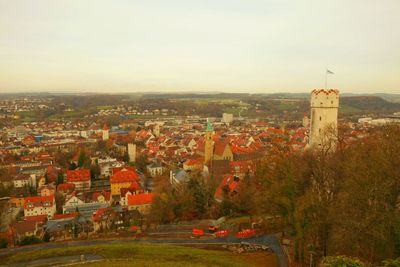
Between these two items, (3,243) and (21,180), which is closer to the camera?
(3,243)

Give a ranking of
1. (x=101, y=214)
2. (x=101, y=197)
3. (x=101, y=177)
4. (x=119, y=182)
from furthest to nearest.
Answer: (x=101, y=177), (x=119, y=182), (x=101, y=197), (x=101, y=214)

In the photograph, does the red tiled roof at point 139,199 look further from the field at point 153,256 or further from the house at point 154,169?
the house at point 154,169

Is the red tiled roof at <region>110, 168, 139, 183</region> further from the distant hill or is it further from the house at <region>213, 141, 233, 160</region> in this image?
the distant hill

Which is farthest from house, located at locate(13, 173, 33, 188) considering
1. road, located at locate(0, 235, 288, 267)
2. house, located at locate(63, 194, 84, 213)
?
road, located at locate(0, 235, 288, 267)

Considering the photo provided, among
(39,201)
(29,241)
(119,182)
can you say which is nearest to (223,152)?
(119,182)

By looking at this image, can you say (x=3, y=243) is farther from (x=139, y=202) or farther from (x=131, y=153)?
(x=131, y=153)

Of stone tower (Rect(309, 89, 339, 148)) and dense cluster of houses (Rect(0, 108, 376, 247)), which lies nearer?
stone tower (Rect(309, 89, 339, 148))

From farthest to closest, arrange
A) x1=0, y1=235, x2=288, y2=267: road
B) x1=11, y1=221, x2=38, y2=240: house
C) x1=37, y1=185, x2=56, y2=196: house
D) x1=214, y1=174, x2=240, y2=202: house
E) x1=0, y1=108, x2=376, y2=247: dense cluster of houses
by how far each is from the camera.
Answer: x1=37, y1=185, x2=56, y2=196: house < x1=0, y1=108, x2=376, y2=247: dense cluster of houses < x1=214, y1=174, x2=240, y2=202: house < x1=11, y1=221, x2=38, y2=240: house < x1=0, y1=235, x2=288, y2=267: road
